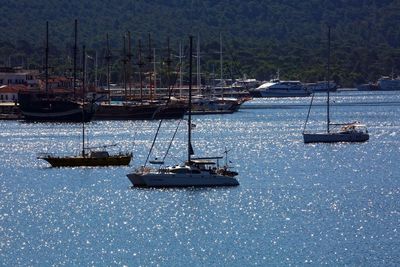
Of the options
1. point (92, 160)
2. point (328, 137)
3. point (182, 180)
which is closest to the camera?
point (182, 180)

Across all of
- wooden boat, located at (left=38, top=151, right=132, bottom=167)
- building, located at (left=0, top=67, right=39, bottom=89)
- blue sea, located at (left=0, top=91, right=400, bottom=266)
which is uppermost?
building, located at (left=0, top=67, right=39, bottom=89)

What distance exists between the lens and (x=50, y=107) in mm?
142750

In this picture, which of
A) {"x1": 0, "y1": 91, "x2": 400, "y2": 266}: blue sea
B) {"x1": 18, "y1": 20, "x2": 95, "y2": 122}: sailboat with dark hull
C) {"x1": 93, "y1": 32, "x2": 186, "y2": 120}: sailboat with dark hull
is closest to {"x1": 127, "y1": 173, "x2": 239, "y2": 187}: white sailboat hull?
{"x1": 0, "y1": 91, "x2": 400, "y2": 266}: blue sea

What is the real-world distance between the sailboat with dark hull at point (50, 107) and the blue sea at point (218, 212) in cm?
3460

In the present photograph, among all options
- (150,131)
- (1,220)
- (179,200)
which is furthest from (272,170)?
(150,131)

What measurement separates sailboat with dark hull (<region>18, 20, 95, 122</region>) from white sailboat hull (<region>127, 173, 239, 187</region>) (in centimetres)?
6841

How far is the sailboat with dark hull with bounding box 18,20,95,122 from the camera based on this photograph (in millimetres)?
140125

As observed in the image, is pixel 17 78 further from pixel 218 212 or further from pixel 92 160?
pixel 218 212

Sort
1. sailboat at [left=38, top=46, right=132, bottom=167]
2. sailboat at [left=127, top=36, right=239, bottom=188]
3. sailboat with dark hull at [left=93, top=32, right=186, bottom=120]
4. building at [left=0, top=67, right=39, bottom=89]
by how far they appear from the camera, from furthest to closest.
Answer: building at [left=0, top=67, right=39, bottom=89] → sailboat with dark hull at [left=93, top=32, right=186, bottom=120] → sailboat at [left=38, top=46, right=132, bottom=167] → sailboat at [left=127, top=36, right=239, bottom=188]

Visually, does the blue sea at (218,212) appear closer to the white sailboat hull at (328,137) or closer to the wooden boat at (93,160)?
the wooden boat at (93,160)

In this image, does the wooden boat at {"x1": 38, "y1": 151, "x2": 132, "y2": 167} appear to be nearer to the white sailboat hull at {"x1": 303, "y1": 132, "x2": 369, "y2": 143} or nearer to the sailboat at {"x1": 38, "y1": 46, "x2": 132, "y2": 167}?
the sailboat at {"x1": 38, "y1": 46, "x2": 132, "y2": 167}

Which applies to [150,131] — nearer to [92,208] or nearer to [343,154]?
[343,154]

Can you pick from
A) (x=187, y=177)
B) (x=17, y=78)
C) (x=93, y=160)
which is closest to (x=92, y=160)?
(x=93, y=160)

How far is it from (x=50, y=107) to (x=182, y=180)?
74500 mm
